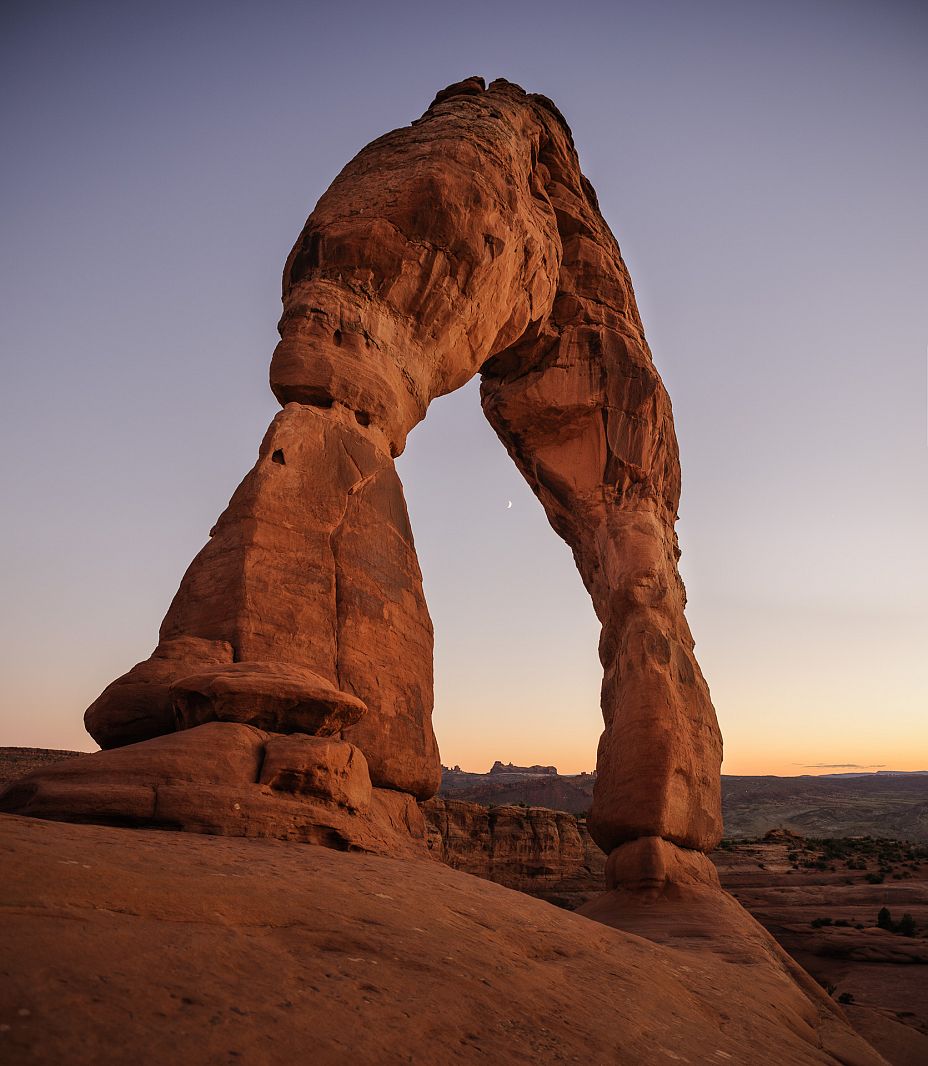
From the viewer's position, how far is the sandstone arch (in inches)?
286

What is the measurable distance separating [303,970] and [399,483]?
7.09m

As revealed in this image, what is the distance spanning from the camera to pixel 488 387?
1645 centimetres

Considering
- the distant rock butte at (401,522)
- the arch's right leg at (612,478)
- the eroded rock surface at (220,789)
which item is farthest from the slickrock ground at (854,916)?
the eroded rock surface at (220,789)

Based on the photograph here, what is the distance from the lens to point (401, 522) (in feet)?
30.7

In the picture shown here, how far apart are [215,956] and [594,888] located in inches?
1055

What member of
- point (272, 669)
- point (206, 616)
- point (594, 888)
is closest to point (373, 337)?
point (206, 616)

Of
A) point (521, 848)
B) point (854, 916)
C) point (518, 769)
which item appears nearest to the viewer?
point (854, 916)

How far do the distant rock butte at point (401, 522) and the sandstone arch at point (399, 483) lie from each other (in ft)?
0.11

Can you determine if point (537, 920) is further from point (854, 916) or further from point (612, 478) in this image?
point (854, 916)

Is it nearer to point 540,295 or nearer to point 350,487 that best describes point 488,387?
point 540,295

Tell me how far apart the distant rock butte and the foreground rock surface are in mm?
936

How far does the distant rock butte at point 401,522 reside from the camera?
19.1ft

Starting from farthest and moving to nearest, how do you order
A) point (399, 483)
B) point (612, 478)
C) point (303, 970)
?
point (612, 478) → point (399, 483) → point (303, 970)

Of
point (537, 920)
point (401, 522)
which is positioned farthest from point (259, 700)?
point (401, 522)
